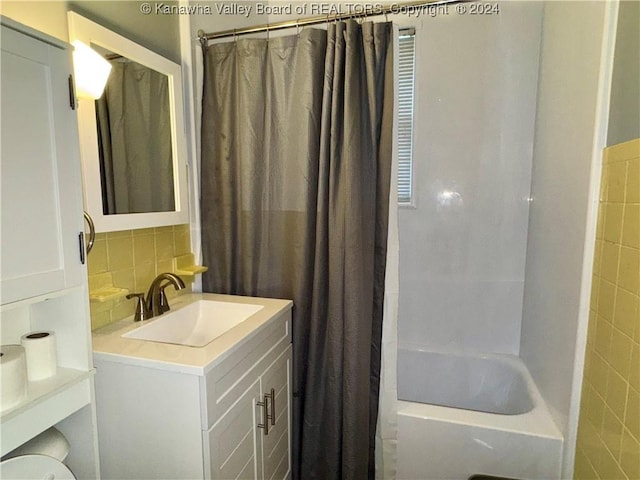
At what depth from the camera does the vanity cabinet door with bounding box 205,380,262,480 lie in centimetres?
114

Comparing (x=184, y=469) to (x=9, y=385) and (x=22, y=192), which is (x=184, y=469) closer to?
(x=9, y=385)

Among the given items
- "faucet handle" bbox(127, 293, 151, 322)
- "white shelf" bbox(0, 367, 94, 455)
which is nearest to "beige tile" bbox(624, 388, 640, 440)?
"white shelf" bbox(0, 367, 94, 455)

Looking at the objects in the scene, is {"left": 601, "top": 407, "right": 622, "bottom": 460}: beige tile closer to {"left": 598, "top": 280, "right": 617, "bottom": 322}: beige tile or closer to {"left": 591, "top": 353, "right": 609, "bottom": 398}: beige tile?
{"left": 591, "top": 353, "right": 609, "bottom": 398}: beige tile

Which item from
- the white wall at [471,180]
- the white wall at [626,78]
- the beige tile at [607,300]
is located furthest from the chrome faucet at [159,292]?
the white wall at [626,78]

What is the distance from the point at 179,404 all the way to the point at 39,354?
39 cm

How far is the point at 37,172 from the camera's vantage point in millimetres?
880

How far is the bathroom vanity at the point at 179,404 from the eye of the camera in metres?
1.10

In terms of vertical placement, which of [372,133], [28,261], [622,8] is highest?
[622,8]

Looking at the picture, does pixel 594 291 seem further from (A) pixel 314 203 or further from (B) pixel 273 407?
(B) pixel 273 407

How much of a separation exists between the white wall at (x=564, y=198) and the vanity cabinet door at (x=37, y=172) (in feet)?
4.96

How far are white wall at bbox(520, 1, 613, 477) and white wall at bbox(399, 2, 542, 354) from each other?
0.37 ft

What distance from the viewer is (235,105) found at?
1720 mm

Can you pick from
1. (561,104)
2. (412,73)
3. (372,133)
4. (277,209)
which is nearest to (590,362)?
(561,104)

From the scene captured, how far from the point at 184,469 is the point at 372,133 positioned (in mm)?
1338
